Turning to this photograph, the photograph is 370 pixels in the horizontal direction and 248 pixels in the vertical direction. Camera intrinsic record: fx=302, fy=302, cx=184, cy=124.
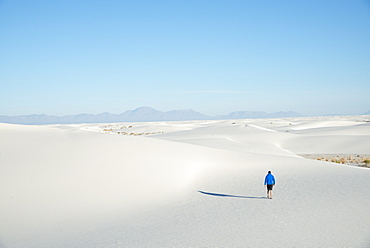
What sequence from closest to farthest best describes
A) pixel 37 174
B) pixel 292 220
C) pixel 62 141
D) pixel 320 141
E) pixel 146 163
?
pixel 292 220 → pixel 37 174 → pixel 146 163 → pixel 62 141 → pixel 320 141

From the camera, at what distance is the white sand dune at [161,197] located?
26.3 feet

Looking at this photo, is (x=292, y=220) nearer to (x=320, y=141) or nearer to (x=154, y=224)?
(x=154, y=224)

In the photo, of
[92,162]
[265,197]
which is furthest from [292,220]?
[92,162]

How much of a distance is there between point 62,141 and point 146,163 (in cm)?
508

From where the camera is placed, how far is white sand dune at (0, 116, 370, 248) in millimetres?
8016

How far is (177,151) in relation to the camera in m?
18.2

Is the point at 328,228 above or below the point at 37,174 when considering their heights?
below

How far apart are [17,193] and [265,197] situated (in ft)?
29.9

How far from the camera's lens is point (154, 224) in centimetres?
906

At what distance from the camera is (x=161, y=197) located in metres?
11.9

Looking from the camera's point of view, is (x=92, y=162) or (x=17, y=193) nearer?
(x=17, y=193)

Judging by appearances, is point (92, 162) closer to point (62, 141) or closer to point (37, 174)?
point (37, 174)

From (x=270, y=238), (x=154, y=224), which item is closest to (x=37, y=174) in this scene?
(x=154, y=224)

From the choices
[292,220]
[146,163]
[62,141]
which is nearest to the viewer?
[292,220]
